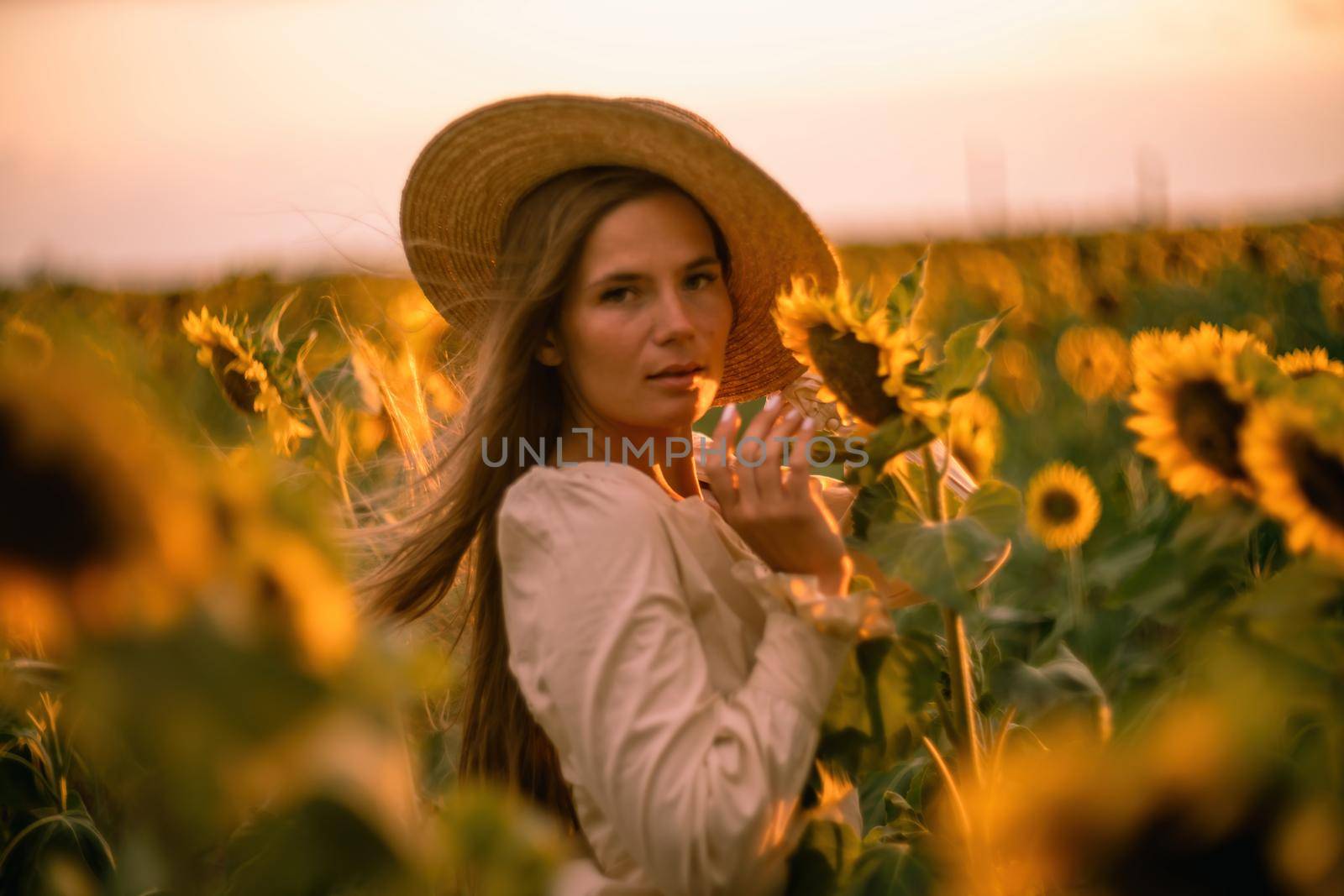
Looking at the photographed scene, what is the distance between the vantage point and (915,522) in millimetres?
1489

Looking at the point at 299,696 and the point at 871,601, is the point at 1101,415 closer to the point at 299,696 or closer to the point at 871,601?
the point at 871,601

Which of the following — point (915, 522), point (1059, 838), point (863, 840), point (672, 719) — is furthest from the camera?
point (863, 840)

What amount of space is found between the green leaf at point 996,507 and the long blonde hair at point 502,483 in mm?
690

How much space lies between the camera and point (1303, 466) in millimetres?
1111

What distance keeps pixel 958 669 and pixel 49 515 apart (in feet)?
3.89

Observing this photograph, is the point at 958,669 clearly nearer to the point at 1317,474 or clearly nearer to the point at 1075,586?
the point at 1317,474

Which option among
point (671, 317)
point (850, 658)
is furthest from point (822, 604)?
point (671, 317)

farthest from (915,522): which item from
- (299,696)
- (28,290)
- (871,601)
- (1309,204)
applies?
(1309,204)

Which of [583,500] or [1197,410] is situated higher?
[1197,410]

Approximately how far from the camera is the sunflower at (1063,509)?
326 centimetres

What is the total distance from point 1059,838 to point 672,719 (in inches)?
23.3

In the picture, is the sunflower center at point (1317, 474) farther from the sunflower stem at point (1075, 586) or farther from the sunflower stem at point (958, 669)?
the sunflower stem at point (1075, 586)

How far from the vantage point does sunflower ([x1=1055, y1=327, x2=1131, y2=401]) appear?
5684mm

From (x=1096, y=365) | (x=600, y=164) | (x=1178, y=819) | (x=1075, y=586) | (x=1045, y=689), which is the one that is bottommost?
A: (x=1075, y=586)
